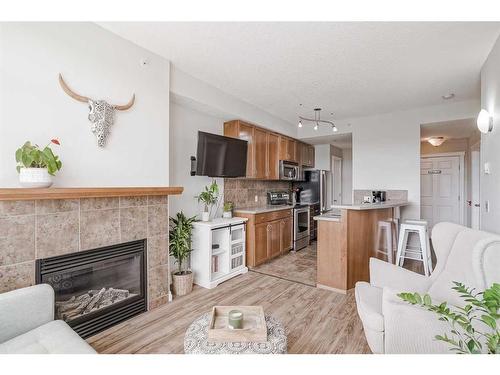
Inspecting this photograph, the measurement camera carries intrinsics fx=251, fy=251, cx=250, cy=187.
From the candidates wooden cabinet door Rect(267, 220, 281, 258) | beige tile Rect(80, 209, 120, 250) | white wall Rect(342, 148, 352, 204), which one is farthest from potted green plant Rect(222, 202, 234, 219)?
white wall Rect(342, 148, 352, 204)

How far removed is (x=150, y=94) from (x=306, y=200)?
4102mm

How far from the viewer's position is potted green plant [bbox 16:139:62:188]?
167 cm

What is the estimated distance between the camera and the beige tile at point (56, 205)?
1829 millimetres

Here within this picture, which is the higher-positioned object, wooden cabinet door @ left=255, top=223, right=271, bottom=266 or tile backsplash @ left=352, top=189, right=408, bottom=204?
tile backsplash @ left=352, top=189, right=408, bottom=204

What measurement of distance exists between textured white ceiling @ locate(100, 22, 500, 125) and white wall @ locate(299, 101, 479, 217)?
36 centimetres

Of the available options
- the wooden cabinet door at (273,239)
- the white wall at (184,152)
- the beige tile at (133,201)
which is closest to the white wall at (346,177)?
the wooden cabinet door at (273,239)

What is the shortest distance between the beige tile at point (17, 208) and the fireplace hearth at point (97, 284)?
1.25 feet

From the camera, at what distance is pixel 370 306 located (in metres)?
1.67

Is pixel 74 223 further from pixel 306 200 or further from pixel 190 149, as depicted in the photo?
pixel 306 200

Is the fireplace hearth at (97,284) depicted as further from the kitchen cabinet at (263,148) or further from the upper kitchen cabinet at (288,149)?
the upper kitchen cabinet at (288,149)

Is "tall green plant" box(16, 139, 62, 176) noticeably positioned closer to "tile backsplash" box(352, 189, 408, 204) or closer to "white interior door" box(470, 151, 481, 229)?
"tile backsplash" box(352, 189, 408, 204)

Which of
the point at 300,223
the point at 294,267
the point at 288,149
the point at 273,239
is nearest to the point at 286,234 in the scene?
the point at 273,239

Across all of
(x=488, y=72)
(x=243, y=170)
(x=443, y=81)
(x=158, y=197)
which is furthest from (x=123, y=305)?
(x=443, y=81)

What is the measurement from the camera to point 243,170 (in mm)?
3900
